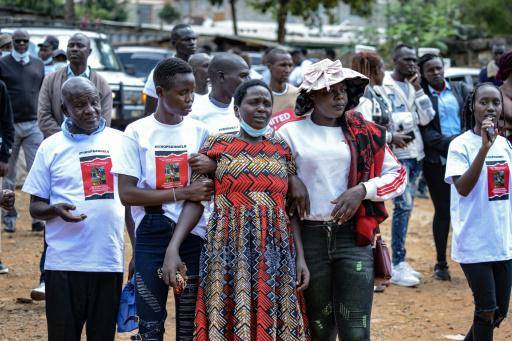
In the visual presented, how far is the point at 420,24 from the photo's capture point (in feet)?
88.0

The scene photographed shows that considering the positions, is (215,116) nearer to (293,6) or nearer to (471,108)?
(471,108)

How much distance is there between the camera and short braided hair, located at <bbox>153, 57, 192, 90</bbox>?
488 centimetres

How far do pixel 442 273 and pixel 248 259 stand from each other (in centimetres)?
485

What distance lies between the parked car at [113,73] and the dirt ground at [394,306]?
434cm

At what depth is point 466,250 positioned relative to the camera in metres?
5.65

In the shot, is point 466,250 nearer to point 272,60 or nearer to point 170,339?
point 170,339

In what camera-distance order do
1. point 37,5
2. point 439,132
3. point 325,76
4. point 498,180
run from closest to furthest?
point 325,76 < point 498,180 < point 439,132 < point 37,5

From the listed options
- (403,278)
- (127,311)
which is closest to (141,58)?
(403,278)

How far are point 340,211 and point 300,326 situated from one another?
621 millimetres

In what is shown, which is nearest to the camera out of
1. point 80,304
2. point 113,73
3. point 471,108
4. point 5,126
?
point 80,304

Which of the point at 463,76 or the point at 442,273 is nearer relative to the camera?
the point at 442,273

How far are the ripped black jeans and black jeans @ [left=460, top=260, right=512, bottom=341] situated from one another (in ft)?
3.34

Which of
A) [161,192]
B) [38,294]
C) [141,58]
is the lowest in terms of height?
[38,294]

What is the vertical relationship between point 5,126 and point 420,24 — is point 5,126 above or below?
below
